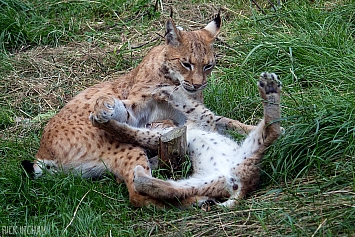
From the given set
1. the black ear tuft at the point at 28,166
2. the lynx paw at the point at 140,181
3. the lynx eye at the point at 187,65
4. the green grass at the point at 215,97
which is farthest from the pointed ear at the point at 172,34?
the black ear tuft at the point at 28,166

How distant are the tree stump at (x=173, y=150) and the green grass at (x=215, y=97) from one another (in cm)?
33

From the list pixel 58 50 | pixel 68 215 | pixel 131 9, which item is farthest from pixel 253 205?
pixel 131 9

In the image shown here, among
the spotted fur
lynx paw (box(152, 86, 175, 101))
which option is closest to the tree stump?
the spotted fur

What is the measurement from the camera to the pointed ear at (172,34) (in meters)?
5.03

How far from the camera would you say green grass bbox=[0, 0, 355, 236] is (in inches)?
146

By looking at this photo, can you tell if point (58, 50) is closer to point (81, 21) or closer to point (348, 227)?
point (81, 21)

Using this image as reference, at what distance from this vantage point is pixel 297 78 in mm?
5336

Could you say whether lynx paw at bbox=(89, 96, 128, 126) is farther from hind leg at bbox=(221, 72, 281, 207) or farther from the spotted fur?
hind leg at bbox=(221, 72, 281, 207)

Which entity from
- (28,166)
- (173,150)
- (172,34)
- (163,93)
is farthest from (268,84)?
(28,166)

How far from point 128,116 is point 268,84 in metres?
1.08

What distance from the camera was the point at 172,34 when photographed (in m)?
5.05

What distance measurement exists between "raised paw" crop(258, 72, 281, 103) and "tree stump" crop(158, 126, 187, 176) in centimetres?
58

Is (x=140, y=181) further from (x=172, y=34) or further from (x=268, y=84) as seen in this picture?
(x=172, y=34)

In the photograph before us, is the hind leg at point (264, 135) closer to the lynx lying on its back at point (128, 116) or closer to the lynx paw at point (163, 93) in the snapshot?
the lynx lying on its back at point (128, 116)
